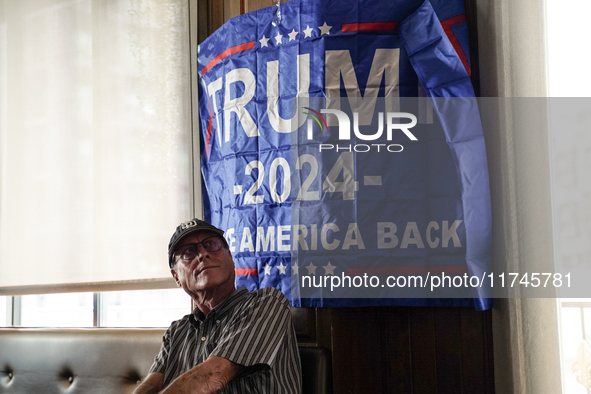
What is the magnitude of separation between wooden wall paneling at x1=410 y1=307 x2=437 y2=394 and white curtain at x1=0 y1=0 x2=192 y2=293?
1152 millimetres

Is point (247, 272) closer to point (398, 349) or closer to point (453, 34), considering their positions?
point (398, 349)

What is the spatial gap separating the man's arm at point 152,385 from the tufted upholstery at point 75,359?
22cm

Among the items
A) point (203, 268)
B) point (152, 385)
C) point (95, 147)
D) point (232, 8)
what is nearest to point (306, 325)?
point (203, 268)

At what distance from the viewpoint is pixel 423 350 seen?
5.75 ft

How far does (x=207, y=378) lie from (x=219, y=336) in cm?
22

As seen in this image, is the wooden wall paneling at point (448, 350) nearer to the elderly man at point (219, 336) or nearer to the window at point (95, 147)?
the elderly man at point (219, 336)

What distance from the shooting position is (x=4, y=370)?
2.12 m

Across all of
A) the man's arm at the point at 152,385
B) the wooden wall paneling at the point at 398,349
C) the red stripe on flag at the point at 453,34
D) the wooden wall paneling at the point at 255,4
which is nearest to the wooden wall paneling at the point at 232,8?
the wooden wall paneling at the point at 255,4

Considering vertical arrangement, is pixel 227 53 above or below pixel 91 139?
above

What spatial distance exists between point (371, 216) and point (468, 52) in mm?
635

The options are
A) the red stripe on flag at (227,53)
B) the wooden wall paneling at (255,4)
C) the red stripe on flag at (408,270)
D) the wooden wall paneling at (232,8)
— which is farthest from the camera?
the wooden wall paneling at (232,8)

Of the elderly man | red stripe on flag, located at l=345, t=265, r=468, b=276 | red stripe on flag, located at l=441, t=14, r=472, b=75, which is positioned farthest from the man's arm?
red stripe on flag, located at l=441, t=14, r=472, b=75

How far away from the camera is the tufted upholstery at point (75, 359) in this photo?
1.87m

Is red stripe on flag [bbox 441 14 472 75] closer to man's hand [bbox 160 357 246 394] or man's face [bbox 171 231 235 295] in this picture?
man's face [bbox 171 231 235 295]
